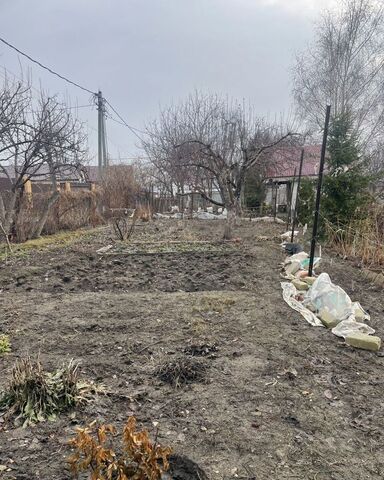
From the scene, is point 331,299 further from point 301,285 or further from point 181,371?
point 181,371

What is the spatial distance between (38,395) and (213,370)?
3.71ft

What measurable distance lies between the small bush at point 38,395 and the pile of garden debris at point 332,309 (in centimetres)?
225

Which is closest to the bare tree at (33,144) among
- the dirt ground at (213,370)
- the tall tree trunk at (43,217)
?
the tall tree trunk at (43,217)

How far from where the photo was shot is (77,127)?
10.9 metres

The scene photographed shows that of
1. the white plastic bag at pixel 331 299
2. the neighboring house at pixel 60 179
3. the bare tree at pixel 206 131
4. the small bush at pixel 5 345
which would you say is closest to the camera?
the small bush at pixel 5 345

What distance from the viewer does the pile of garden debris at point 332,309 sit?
9.83 ft

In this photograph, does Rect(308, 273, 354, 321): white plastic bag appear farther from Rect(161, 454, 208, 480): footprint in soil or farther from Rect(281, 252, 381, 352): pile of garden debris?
Rect(161, 454, 208, 480): footprint in soil

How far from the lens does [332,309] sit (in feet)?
11.7

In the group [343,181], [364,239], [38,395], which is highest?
[343,181]

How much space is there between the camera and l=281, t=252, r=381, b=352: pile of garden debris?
2996mm

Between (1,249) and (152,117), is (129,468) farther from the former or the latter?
(152,117)

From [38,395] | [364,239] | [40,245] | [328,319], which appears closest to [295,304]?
[328,319]

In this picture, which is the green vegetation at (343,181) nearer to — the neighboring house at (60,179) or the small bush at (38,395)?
the small bush at (38,395)

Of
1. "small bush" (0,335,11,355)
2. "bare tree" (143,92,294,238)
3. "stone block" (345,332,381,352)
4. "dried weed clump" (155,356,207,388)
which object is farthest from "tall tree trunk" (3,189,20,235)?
"stone block" (345,332,381,352)
